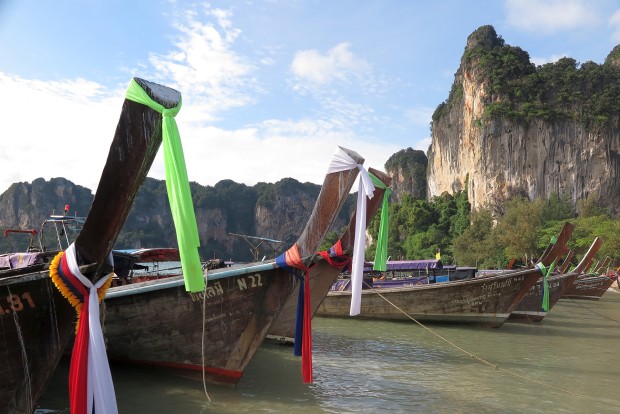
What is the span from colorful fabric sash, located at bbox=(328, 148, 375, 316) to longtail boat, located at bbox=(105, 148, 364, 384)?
0.91 feet

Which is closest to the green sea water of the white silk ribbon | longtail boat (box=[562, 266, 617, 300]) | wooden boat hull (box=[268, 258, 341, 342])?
wooden boat hull (box=[268, 258, 341, 342])

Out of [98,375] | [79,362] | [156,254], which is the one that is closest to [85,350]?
[79,362]

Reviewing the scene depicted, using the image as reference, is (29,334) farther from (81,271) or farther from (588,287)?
(588,287)

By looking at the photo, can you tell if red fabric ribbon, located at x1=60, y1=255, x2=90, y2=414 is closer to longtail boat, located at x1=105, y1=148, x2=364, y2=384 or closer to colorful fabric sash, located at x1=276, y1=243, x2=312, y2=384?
longtail boat, located at x1=105, y1=148, x2=364, y2=384

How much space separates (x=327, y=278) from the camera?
876 cm

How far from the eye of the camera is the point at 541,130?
163ft

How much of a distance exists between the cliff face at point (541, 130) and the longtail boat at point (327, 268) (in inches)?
Answer: 1781

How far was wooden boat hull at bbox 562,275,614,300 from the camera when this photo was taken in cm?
2556

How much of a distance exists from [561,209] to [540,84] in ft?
47.9

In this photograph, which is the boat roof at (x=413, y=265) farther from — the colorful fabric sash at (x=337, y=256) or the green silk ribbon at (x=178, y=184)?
the green silk ribbon at (x=178, y=184)

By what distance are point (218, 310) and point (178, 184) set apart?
342 centimetres

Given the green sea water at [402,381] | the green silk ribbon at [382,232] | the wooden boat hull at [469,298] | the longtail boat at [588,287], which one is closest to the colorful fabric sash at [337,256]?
the green silk ribbon at [382,232]

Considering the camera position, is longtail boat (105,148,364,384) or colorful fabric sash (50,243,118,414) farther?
longtail boat (105,148,364,384)

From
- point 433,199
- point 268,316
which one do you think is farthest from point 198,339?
point 433,199
